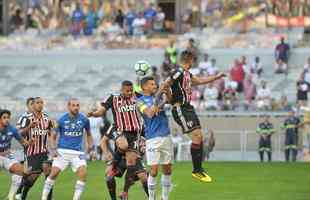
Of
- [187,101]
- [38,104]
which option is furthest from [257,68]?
[187,101]

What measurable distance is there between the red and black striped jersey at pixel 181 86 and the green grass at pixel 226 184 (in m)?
3.24

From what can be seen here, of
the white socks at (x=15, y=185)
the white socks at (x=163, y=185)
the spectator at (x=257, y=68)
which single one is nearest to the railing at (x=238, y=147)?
the spectator at (x=257, y=68)

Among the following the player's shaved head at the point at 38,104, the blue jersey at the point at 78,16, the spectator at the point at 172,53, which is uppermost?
the blue jersey at the point at 78,16

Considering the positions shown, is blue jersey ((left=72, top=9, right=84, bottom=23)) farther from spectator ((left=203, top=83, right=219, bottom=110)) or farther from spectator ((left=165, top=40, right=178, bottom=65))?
spectator ((left=203, top=83, right=219, bottom=110))

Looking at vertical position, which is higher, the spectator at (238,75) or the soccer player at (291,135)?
the spectator at (238,75)

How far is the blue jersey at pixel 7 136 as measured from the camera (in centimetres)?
1884

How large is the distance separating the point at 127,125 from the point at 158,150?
77 cm

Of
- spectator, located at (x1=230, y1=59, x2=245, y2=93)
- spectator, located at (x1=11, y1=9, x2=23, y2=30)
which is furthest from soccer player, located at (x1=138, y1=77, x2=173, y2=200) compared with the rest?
spectator, located at (x1=11, y1=9, x2=23, y2=30)

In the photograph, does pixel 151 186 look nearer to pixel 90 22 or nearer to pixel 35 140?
pixel 35 140

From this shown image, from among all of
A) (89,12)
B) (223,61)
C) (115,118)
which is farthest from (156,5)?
(115,118)

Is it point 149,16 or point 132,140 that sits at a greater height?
point 149,16

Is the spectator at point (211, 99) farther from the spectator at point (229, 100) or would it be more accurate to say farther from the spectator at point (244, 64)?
the spectator at point (244, 64)

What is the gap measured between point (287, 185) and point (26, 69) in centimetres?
2206

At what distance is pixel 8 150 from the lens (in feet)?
63.2
